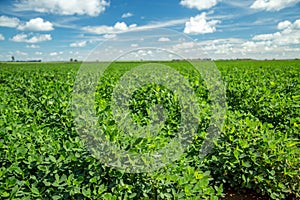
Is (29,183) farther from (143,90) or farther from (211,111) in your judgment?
(143,90)

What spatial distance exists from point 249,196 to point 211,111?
116cm

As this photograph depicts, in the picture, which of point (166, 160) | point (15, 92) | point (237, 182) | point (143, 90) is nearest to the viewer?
point (166, 160)

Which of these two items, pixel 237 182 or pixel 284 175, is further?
pixel 237 182

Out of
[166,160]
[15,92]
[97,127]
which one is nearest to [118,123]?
[97,127]

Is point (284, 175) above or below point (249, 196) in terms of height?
above

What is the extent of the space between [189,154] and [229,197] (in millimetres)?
908

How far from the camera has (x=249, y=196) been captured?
3846 mm

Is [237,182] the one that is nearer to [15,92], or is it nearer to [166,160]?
[166,160]

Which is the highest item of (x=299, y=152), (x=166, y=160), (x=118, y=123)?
(x=118, y=123)

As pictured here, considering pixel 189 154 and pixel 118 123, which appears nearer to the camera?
pixel 118 123

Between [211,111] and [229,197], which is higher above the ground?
[211,111]

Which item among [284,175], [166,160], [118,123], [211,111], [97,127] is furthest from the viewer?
[211,111]

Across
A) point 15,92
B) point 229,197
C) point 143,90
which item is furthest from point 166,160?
point 15,92

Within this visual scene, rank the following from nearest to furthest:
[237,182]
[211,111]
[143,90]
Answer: [237,182]
[211,111]
[143,90]
